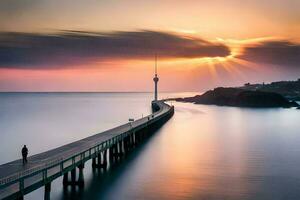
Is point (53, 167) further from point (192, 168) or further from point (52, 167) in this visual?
point (192, 168)

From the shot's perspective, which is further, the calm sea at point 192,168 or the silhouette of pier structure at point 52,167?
the calm sea at point 192,168

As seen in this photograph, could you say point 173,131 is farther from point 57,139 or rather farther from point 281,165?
point 281,165

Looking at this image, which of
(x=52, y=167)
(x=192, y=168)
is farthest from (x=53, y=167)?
(x=192, y=168)

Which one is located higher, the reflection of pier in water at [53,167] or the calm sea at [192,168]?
the reflection of pier in water at [53,167]

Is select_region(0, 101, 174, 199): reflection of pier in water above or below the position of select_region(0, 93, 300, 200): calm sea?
above

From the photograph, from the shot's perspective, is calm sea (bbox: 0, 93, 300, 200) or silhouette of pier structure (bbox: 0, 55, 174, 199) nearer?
silhouette of pier structure (bbox: 0, 55, 174, 199)

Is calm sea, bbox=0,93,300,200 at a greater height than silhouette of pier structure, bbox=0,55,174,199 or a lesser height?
lesser

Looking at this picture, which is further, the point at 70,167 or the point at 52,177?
the point at 70,167

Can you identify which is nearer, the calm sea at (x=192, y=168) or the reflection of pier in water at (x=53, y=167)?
the reflection of pier in water at (x=53, y=167)

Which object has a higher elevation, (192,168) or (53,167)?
(53,167)

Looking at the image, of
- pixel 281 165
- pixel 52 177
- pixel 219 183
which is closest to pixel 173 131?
pixel 281 165

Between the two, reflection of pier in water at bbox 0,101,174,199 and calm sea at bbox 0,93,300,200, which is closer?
reflection of pier in water at bbox 0,101,174,199

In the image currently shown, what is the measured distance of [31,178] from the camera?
22.3 m

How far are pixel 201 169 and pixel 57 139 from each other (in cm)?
3178
